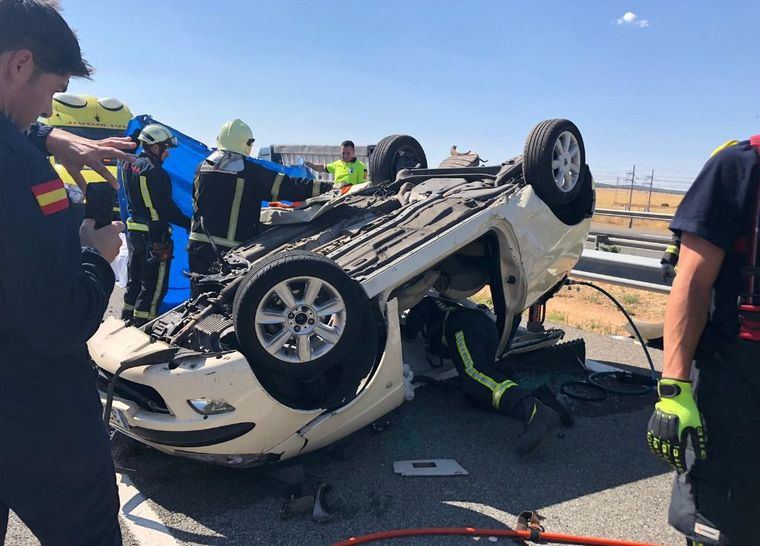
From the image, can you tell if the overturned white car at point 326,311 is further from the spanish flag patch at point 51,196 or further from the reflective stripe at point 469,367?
the spanish flag patch at point 51,196

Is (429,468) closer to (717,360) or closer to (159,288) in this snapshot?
(717,360)

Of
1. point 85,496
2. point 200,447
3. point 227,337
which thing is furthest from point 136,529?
point 85,496

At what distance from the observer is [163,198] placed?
17.9 ft

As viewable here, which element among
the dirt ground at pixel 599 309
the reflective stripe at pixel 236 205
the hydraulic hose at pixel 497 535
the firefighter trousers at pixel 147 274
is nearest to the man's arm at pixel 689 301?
the hydraulic hose at pixel 497 535

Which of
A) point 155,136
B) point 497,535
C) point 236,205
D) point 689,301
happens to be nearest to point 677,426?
point 689,301

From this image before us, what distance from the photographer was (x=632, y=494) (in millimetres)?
2918

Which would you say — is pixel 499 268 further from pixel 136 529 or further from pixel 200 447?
pixel 136 529

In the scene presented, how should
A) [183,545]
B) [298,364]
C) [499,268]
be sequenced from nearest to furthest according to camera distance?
[183,545], [298,364], [499,268]

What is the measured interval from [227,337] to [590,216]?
2911 mm

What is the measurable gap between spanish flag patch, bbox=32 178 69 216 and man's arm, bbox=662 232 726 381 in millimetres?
1793

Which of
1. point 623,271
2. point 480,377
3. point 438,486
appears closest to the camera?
point 438,486

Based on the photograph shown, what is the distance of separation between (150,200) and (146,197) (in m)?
0.05

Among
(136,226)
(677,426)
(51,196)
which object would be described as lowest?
(677,426)

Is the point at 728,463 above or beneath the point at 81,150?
beneath
